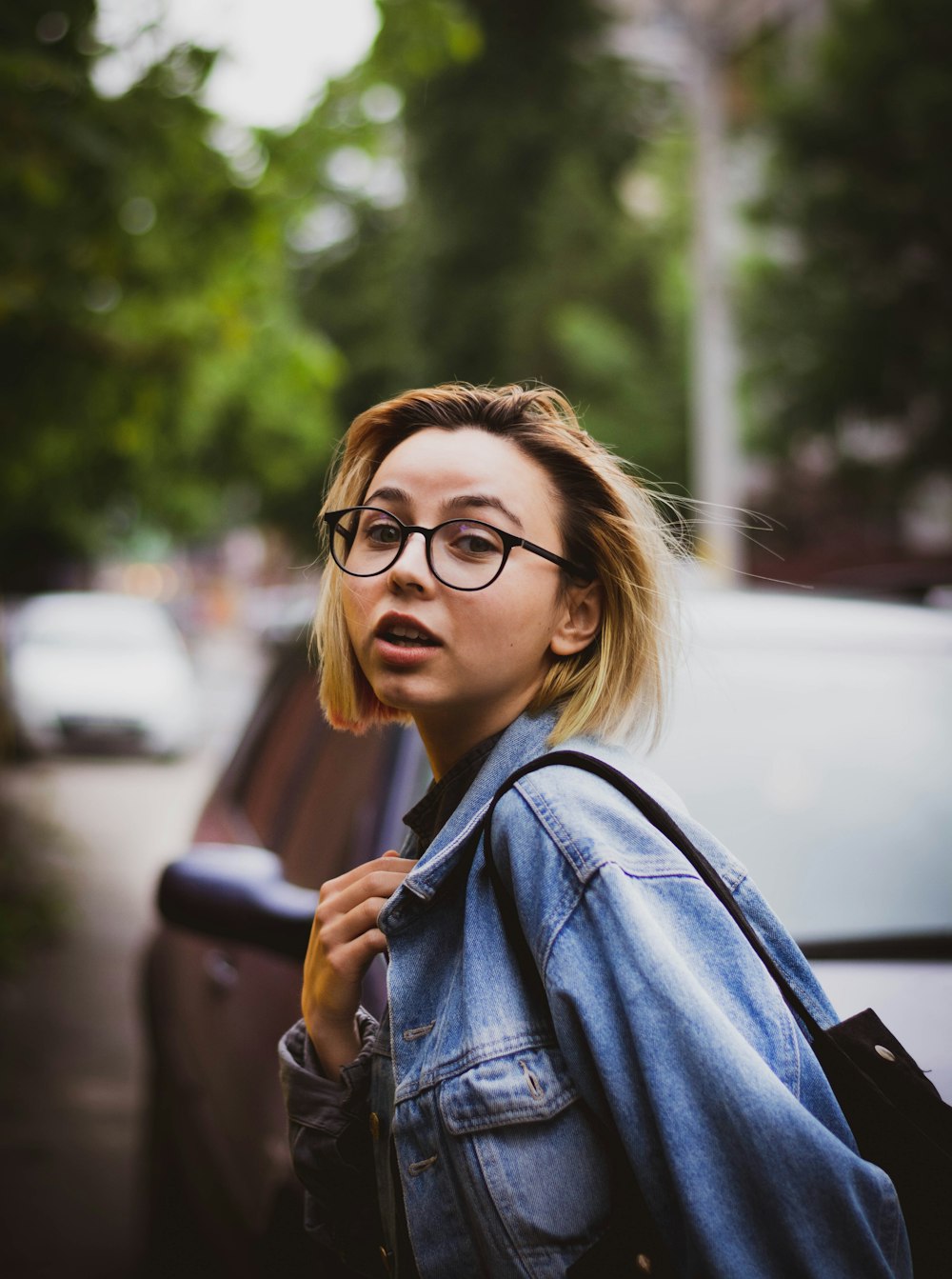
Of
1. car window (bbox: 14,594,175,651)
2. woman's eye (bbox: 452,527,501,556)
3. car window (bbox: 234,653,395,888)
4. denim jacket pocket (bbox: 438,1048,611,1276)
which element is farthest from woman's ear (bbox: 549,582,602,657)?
car window (bbox: 14,594,175,651)

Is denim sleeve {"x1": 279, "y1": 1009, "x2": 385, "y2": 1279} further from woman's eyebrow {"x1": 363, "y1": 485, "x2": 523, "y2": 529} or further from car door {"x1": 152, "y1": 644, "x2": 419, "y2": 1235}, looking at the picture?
car door {"x1": 152, "y1": 644, "x2": 419, "y2": 1235}

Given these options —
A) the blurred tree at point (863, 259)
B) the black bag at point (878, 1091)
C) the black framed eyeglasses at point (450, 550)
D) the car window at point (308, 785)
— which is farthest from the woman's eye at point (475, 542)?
the blurred tree at point (863, 259)

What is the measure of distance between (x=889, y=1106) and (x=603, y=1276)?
0.28m

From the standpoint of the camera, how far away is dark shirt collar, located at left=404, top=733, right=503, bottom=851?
122 centimetres

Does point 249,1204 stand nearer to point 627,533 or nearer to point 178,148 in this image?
point 627,533

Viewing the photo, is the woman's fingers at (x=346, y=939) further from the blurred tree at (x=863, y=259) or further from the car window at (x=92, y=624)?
the car window at (x=92, y=624)

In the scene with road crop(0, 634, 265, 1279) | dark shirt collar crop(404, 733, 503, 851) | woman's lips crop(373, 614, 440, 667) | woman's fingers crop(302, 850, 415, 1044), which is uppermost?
woman's lips crop(373, 614, 440, 667)

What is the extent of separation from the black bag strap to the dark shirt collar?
12 centimetres

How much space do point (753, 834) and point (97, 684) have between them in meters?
13.1

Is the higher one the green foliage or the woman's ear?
the green foliage

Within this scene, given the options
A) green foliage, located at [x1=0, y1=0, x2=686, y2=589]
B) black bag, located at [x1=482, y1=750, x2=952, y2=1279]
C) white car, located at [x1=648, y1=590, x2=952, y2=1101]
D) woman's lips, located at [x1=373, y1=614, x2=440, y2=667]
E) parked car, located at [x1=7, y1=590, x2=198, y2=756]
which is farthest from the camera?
parked car, located at [x1=7, y1=590, x2=198, y2=756]

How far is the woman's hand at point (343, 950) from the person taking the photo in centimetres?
119

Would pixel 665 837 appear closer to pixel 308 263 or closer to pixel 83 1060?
pixel 83 1060

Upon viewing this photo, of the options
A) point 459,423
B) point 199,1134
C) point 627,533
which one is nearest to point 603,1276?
point 627,533
